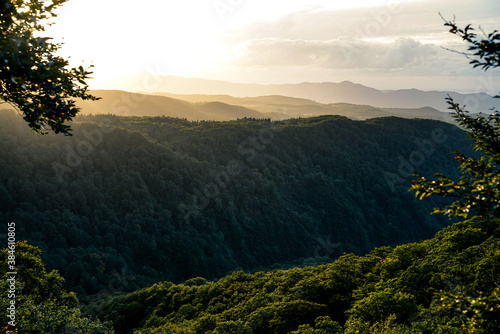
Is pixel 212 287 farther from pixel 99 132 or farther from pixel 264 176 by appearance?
pixel 264 176

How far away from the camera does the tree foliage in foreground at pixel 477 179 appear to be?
8.82 metres

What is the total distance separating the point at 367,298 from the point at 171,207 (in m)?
113

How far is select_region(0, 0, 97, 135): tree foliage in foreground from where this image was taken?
9.38 meters

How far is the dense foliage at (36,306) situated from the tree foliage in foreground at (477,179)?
51.4 feet

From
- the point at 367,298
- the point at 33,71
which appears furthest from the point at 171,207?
the point at 33,71

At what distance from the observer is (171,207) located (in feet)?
432

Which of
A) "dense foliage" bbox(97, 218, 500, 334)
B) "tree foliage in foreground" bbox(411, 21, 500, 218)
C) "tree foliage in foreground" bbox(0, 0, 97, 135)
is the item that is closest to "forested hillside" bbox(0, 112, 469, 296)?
"dense foliage" bbox(97, 218, 500, 334)

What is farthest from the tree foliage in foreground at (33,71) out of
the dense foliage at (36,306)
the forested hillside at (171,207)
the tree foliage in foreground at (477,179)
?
the forested hillside at (171,207)

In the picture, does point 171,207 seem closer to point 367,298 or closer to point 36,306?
point 36,306

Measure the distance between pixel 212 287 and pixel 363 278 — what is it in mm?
27335

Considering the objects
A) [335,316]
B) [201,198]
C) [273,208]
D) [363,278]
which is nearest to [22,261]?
[335,316]

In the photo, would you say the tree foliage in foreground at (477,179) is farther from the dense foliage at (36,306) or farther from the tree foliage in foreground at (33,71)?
the dense foliage at (36,306)

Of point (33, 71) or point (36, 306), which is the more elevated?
point (33, 71)

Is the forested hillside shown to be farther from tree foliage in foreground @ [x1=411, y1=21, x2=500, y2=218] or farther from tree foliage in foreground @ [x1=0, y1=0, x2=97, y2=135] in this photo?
tree foliage in foreground @ [x1=411, y1=21, x2=500, y2=218]
